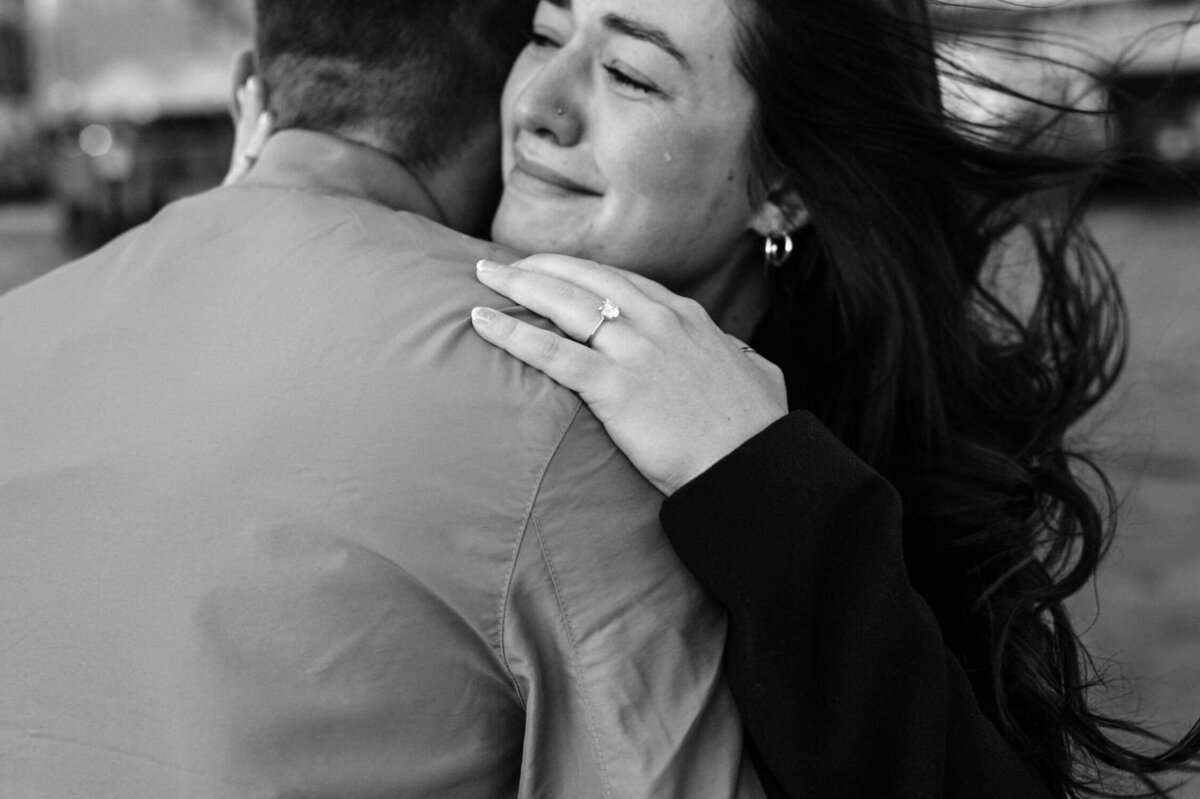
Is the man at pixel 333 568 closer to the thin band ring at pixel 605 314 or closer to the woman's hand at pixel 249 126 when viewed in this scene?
the thin band ring at pixel 605 314

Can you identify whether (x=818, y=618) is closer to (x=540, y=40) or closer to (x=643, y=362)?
(x=643, y=362)

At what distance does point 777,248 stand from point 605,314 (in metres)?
0.80

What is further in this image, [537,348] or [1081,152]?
[1081,152]

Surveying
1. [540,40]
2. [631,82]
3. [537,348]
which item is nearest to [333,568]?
[537,348]

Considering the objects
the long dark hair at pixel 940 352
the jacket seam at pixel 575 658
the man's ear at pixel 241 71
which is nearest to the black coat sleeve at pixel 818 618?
the jacket seam at pixel 575 658

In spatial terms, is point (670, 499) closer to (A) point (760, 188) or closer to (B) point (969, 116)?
(A) point (760, 188)

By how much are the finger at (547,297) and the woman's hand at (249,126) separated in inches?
23.3

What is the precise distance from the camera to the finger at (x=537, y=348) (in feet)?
4.97

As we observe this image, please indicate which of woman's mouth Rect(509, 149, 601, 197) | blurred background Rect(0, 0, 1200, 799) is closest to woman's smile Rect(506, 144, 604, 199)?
woman's mouth Rect(509, 149, 601, 197)

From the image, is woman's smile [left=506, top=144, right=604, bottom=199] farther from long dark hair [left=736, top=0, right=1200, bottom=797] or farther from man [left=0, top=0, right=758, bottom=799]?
man [left=0, top=0, right=758, bottom=799]

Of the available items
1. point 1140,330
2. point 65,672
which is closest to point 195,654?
point 65,672

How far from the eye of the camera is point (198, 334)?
155 centimetres

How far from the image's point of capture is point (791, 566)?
1.53 metres

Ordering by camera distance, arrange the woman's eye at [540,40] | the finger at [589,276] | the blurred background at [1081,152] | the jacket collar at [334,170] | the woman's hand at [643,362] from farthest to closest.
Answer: the blurred background at [1081,152]
the woman's eye at [540,40]
the jacket collar at [334,170]
the finger at [589,276]
the woman's hand at [643,362]
